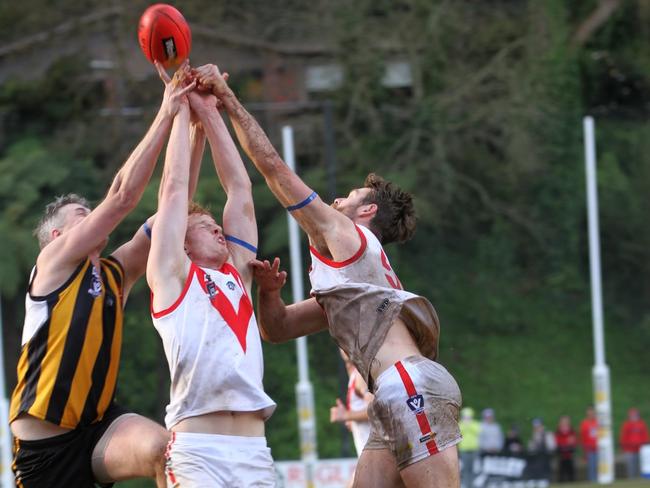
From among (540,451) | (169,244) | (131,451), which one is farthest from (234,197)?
(540,451)

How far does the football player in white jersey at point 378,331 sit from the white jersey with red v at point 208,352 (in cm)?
50

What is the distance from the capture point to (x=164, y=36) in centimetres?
569

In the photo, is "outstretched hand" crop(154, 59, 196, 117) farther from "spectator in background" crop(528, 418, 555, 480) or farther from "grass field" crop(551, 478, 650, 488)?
"spectator in background" crop(528, 418, 555, 480)

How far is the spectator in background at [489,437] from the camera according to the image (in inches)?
635

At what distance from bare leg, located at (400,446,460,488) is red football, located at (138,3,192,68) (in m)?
2.22

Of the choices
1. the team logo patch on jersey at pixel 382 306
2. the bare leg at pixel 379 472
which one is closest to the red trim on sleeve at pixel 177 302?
the team logo patch on jersey at pixel 382 306

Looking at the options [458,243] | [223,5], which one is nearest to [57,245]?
[458,243]

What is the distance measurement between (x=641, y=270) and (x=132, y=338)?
318 inches

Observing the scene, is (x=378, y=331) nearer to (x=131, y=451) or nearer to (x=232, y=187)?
(x=232, y=187)

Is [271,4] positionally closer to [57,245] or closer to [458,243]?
[458,243]

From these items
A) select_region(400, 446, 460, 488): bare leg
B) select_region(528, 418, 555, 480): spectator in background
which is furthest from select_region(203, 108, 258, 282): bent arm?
select_region(528, 418, 555, 480): spectator in background

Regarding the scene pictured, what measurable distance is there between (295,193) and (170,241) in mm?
687

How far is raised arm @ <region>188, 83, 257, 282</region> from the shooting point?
5445 mm

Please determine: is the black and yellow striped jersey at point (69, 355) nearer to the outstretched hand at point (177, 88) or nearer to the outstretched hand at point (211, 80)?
the outstretched hand at point (177, 88)
